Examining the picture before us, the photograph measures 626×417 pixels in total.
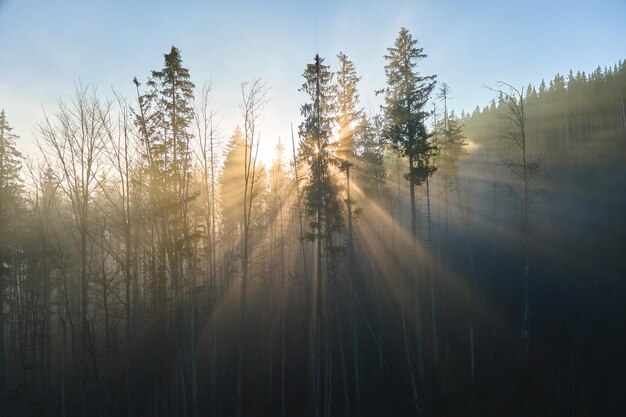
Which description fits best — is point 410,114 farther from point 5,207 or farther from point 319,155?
point 5,207

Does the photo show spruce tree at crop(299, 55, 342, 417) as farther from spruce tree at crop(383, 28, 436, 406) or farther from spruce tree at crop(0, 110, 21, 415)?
spruce tree at crop(0, 110, 21, 415)

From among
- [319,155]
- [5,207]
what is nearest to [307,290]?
[319,155]

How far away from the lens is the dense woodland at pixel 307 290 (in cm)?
1237

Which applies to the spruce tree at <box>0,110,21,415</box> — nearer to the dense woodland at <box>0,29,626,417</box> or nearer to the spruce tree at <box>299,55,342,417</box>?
the dense woodland at <box>0,29,626,417</box>

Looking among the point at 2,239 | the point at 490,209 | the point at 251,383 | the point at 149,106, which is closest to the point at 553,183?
the point at 490,209

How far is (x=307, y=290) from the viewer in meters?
24.8

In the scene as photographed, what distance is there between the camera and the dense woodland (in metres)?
12.4

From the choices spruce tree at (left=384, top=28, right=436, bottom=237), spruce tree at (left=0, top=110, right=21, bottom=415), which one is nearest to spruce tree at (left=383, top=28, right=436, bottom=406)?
spruce tree at (left=384, top=28, right=436, bottom=237)

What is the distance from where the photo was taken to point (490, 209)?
4934cm

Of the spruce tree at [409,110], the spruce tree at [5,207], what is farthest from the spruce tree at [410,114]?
the spruce tree at [5,207]

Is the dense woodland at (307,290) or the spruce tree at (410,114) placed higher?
the spruce tree at (410,114)

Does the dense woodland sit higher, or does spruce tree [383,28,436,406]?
spruce tree [383,28,436,406]

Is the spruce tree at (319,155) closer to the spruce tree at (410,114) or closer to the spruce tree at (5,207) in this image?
the spruce tree at (410,114)

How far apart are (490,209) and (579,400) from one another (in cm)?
3938
